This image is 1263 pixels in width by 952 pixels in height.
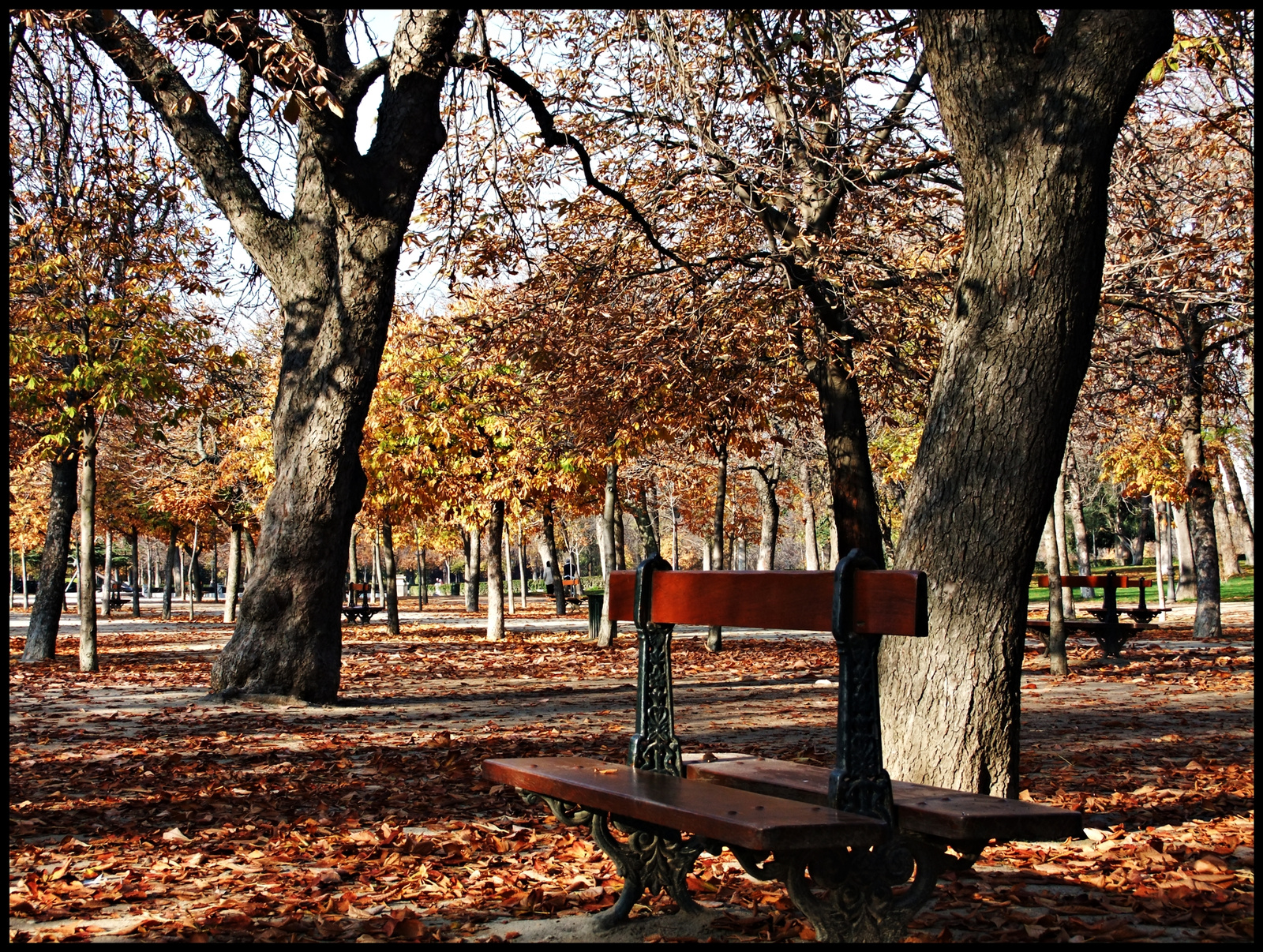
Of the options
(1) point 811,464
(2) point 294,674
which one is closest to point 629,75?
(2) point 294,674

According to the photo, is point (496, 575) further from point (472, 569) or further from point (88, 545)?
point (472, 569)

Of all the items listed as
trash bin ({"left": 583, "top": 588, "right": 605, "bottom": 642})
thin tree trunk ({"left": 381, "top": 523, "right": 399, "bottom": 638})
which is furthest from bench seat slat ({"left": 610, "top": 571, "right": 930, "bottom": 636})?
thin tree trunk ({"left": 381, "top": 523, "right": 399, "bottom": 638})

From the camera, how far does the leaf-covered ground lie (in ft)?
13.8

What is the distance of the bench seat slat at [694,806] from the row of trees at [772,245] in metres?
1.99

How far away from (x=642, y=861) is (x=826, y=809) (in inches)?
38.5

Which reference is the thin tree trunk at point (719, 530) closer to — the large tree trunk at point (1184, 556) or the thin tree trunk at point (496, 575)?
the thin tree trunk at point (496, 575)

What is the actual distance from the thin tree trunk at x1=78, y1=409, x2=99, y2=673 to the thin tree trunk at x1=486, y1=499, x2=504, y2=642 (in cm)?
817

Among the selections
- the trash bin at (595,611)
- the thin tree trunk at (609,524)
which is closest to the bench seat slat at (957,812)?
the thin tree trunk at (609,524)

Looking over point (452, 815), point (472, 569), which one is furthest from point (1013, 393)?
point (472, 569)

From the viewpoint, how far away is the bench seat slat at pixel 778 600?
10.9 ft

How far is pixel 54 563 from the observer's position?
16.9 meters

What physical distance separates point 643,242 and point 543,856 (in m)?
10.3

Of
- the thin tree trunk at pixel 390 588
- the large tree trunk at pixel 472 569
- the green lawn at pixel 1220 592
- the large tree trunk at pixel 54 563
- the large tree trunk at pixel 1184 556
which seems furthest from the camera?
the green lawn at pixel 1220 592

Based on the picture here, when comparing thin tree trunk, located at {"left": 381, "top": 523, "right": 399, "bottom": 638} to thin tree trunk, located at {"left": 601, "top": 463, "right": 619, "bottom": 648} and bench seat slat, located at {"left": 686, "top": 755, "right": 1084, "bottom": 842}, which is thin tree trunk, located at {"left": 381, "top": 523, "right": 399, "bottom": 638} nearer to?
thin tree trunk, located at {"left": 601, "top": 463, "right": 619, "bottom": 648}
